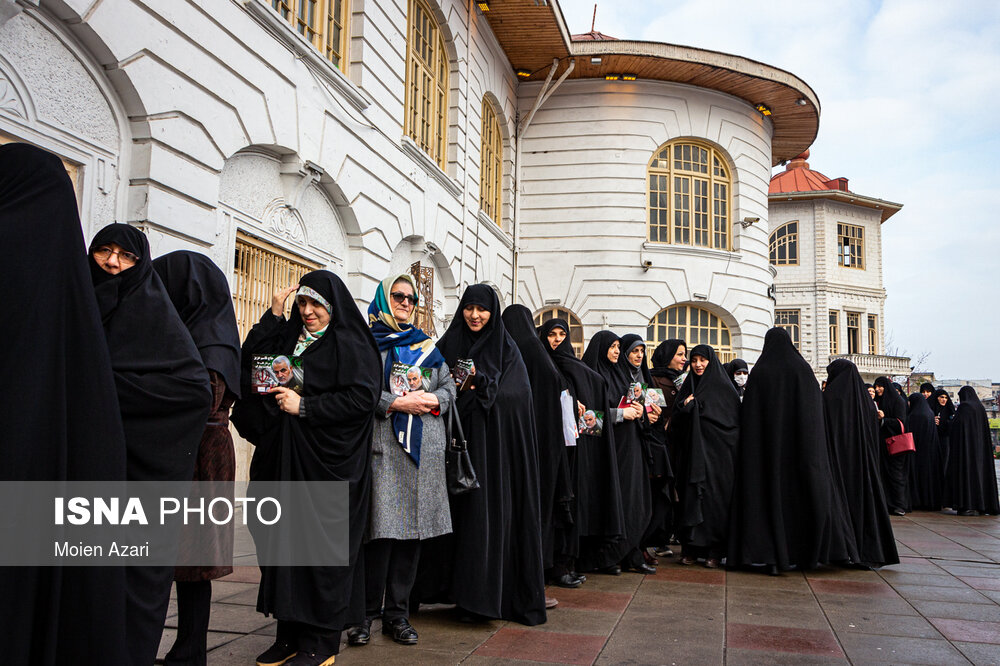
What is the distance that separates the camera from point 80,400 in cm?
272

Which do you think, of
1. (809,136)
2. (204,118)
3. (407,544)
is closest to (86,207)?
(204,118)

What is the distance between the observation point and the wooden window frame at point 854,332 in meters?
36.5

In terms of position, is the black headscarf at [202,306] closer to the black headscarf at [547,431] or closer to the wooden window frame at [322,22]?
the black headscarf at [547,431]

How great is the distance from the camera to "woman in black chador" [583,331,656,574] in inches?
258

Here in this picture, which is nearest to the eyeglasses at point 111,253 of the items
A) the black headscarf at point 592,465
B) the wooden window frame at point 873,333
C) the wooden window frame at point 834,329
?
the black headscarf at point 592,465

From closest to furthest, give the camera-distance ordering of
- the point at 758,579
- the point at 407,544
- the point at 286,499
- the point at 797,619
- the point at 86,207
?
1. the point at 286,499
2. the point at 407,544
3. the point at 797,619
4. the point at 86,207
5. the point at 758,579

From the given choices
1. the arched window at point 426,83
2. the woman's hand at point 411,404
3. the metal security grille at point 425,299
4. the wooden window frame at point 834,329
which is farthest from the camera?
the wooden window frame at point 834,329

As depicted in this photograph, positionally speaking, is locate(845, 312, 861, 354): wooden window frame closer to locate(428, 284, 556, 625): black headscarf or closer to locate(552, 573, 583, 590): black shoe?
locate(552, 573, 583, 590): black shoe

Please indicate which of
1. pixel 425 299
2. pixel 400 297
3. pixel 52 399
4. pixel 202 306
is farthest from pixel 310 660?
pixel 425 299

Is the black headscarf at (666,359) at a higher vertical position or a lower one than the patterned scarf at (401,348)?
higher

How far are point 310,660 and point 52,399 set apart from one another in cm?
185

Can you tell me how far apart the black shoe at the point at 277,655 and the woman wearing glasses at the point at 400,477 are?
45 centimetres

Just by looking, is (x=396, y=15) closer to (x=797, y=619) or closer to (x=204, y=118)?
(x=204, y=118)

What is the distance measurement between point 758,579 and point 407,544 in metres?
3.51
